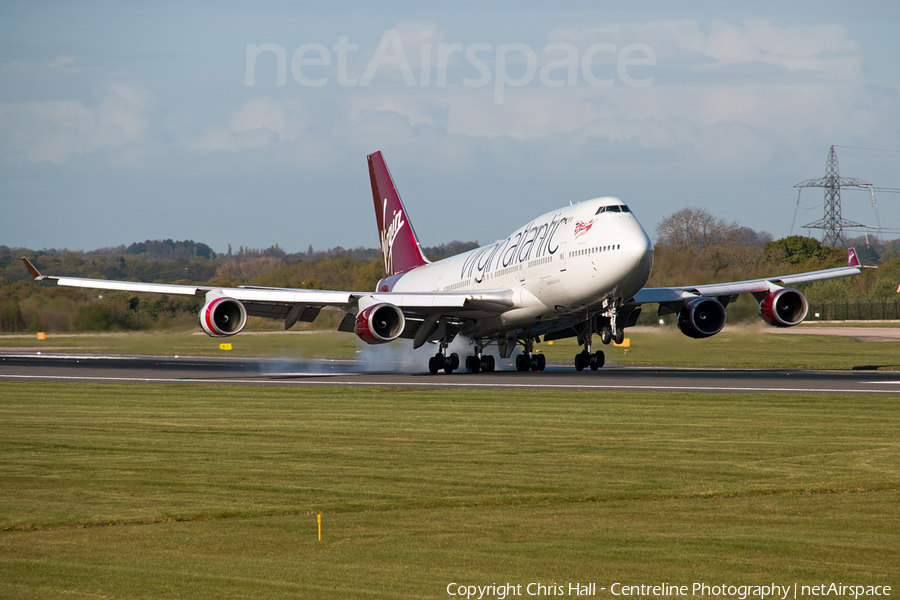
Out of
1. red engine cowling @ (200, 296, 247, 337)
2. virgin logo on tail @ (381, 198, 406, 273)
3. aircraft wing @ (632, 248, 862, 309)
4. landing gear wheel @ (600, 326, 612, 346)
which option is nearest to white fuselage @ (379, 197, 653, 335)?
landing gear wheel @ (600, 326, 612, 346)

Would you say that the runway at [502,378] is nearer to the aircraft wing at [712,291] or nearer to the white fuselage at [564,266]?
the white fuselage at [564,266]

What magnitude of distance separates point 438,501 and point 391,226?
42.7 meters

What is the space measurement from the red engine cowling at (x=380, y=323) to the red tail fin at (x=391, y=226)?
47.9 feet

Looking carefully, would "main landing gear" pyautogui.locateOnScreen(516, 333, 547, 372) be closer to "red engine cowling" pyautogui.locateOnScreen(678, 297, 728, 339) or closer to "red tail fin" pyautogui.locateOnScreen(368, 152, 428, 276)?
"red engine cowling" pyautogui.locateOnScreen(678, 297, 728, 339)

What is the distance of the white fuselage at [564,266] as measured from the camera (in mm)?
33125

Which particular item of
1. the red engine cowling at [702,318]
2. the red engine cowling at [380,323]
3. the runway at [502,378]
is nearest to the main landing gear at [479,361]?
the runway at [502,378]

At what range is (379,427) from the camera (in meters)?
20.4

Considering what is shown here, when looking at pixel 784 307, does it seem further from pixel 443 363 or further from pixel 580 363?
pixel 443 363

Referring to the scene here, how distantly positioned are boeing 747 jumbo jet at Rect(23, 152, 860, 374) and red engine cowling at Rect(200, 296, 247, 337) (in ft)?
0.13

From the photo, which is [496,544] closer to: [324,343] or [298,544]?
[298,544]

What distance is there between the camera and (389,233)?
54312 mm

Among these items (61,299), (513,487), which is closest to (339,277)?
(61,299)

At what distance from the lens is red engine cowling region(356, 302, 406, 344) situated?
3591cm

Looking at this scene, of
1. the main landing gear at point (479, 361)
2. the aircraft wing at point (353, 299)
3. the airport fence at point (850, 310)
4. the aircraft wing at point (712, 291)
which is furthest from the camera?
the airport fence at point (850, 310)
